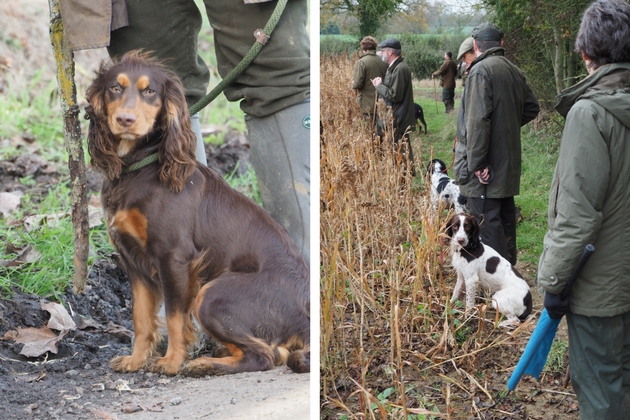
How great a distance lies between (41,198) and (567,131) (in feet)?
9.71

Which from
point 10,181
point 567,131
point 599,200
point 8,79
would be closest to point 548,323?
point 599,200

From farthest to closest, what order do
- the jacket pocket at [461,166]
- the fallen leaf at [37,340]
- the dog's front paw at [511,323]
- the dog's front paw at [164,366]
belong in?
the jacket pocket at [461,166]
the dog's front paw at [511,323]
the fallen leaf at [37,340]
the dog's front paw at [164,366]

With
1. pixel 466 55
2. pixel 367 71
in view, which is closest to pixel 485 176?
pixel 466 55

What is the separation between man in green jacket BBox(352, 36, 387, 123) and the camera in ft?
11.9

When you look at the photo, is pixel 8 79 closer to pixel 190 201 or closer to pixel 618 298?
pixel 190 201

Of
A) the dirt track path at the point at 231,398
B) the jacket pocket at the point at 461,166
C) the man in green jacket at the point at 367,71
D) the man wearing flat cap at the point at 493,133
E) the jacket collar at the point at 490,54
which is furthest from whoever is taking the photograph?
the jacket pocket at the point at 461,166

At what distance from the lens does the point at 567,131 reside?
2631 millimetres

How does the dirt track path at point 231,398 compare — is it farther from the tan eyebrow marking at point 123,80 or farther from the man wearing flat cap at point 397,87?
the man wearing flat cap at point 397,87

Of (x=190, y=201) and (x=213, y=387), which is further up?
(x=190, y=201)

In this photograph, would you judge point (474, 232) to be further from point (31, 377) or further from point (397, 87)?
point (31, 377)

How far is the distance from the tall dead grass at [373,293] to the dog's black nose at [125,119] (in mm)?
925

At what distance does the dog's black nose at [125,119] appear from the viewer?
2512 millimetres

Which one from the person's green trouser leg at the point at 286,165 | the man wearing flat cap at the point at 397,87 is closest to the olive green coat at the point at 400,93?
the man wearing flat cap at the point at 397,87

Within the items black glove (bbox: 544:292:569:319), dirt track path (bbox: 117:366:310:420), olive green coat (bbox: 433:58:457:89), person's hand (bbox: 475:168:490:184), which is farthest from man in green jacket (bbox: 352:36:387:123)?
dirt track path (bbox: 117:366:310:420)
